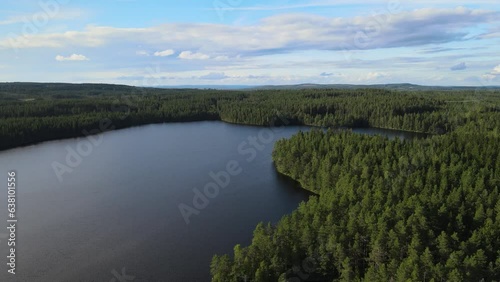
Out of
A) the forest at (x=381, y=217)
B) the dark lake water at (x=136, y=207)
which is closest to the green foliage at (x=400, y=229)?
the forest at (x=381, y=217)

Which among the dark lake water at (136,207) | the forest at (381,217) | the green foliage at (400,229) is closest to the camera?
the green foliage at (400,229)

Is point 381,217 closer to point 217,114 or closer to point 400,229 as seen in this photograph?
point 400,229

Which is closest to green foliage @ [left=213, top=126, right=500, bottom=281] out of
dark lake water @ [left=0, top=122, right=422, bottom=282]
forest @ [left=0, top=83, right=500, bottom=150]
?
dark lake water @ [left=0, top=122, right=422, bottom=282]

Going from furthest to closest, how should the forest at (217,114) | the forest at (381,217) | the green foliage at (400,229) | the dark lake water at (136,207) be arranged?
the forest at (217,114), the dark lake water at (136,207), the forest at (381,217), the green foliage at (400,229)

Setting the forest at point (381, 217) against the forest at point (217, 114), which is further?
the forest at point (217, 114)

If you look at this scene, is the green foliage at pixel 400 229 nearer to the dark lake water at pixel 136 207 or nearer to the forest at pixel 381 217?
the forest at pixel 381 217

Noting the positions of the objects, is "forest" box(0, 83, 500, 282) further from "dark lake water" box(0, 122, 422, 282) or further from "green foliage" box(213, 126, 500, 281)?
"dark lake water" box(0, 122, 422, 282)

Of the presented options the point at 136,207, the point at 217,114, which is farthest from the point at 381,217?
the point at 217,114

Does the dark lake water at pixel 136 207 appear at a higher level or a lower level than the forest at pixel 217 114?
lower

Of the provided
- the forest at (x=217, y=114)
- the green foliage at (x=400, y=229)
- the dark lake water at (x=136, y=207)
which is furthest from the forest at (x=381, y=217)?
the forest at (x=217, y=114)
